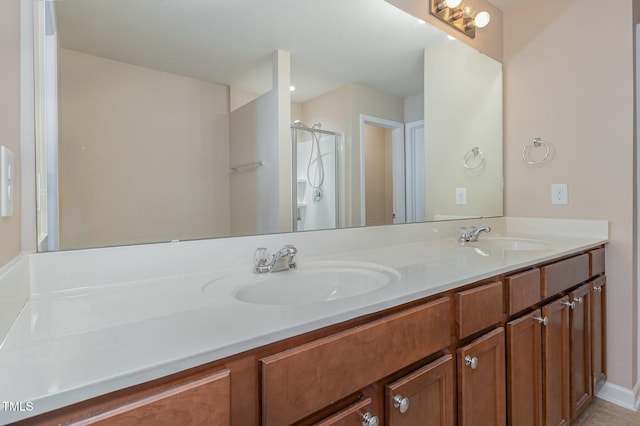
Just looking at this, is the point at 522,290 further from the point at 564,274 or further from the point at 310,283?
the point at 310,283

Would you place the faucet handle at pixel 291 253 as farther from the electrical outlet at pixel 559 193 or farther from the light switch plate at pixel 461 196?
the electrical outlet at pixel 559 193

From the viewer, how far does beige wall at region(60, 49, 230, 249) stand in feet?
2.84

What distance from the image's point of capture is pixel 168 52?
3.30 feet

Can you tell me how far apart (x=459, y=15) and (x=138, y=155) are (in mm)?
1830

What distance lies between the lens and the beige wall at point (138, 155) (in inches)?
34.1

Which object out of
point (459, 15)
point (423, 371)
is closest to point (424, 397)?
point (423, 371)

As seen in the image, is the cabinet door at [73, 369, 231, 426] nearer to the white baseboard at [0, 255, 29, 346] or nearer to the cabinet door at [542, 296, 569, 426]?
the white baseboard at [0, 255, 29, 346]

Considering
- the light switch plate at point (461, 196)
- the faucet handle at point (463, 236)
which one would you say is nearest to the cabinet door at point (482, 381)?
the faucet handle at point (463, 236)

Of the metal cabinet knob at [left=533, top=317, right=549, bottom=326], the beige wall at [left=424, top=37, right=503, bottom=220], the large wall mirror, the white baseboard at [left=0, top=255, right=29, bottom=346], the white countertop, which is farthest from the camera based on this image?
the beige wall at [left=424, top=37, right=503, bottom=220]

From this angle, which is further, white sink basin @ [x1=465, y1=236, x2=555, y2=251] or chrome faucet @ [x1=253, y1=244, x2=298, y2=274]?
white sink basin @ [x1=465, y1=236, x2=555, y2=251]

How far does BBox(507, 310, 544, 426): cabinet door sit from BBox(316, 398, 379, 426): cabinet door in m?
0.66

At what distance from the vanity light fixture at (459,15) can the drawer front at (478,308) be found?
1477 mm

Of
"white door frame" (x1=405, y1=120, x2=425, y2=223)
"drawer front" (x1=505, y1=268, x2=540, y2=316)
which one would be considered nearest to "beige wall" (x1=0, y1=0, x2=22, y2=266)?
"drawer front" (x1=505, y1=268, x2=540, y2=316)

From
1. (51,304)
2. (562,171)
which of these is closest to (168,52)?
(51,304)
